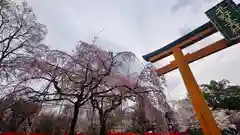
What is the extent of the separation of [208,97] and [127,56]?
351 inches

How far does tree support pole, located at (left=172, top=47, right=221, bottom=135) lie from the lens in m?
3.43

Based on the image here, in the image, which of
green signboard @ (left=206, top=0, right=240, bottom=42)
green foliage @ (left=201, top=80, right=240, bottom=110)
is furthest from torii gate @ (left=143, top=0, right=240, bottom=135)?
green foliage @ (left=201, top=80, right=240, bottom=110)

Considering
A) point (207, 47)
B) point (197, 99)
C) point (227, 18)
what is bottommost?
point (197, 99)

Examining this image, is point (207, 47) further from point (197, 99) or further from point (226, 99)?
point (226, 99)

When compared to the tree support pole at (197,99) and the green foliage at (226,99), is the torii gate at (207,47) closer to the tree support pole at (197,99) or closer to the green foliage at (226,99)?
the tree support pole at (197,99)

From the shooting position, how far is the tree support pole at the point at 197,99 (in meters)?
3.43

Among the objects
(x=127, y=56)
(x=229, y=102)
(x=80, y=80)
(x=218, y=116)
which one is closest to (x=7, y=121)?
(x=80, y=80)

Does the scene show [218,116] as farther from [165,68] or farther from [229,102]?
[165,68]

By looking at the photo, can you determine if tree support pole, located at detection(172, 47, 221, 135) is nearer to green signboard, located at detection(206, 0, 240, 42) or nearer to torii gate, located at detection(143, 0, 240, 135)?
torii gate, located at detection(143, 0, 240, 135)

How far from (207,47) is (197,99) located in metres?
1.36

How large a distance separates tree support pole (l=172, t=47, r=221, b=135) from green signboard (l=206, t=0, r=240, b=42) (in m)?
1.08

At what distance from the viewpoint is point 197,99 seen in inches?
146

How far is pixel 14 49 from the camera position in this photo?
9781 millimetres

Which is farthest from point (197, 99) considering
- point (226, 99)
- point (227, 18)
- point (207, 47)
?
point (226, 99)
